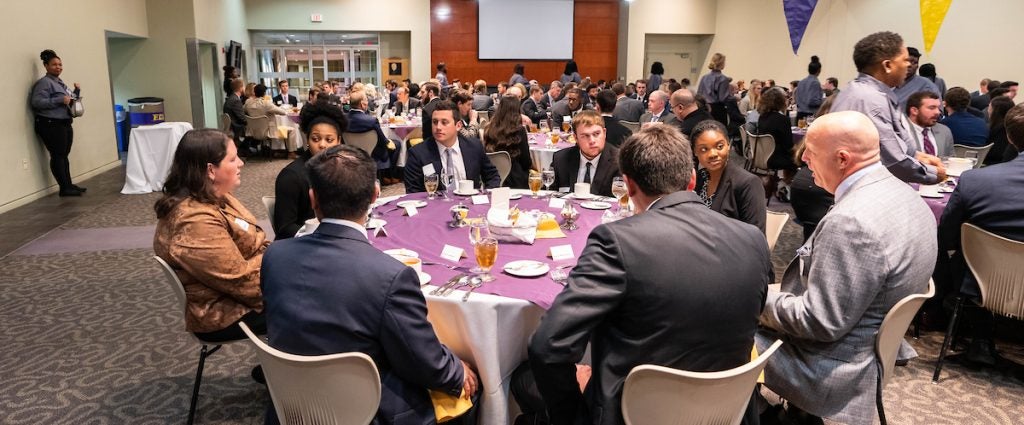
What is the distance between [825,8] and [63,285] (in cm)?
1510

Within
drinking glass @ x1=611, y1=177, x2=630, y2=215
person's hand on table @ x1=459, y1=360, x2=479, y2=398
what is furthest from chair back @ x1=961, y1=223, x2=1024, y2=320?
person's hand on table @ x1=459, y1=360, x2=479, y2=398

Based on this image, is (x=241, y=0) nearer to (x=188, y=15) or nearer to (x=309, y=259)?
(x=188, y=15)

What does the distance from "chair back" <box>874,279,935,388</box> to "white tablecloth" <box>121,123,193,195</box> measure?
323 inches

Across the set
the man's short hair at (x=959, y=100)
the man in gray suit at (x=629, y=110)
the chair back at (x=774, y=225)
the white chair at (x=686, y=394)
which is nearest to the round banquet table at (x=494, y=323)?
the white chair at (x=686, y=394)

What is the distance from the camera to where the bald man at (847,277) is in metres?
2.02

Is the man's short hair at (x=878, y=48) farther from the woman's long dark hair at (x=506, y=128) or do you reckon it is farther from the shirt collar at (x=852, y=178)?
the woman's long dark hair at (x=506, y=128)

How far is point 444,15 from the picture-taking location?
59.1ft

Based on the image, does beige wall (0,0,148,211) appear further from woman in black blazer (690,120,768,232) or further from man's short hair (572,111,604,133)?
woman in black blazer (690,120,768,232)

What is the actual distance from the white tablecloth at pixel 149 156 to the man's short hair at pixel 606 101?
5.28m

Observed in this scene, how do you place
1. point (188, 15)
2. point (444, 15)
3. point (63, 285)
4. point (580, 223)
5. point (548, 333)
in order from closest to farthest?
point (548, 333), point (580, 223), point (63, 285), point (188, 15), point (444, 15)

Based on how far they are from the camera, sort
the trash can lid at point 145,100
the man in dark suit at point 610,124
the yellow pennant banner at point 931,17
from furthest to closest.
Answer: the trash can lid at point 145,100 < the yellow pennant banner at point 931,17 < the man in dark suit at point 610,124

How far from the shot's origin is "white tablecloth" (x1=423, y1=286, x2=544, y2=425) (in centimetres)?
220

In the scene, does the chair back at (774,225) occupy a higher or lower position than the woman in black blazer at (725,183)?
lower

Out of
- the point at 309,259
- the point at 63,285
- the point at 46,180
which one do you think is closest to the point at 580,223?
the point at 309,259
